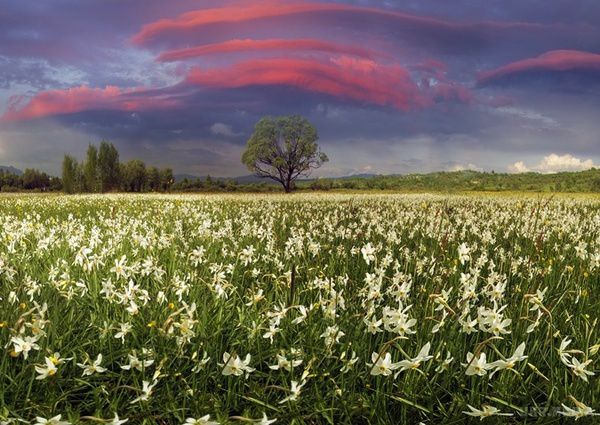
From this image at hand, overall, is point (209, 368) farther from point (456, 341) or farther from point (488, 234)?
point (488, 234)

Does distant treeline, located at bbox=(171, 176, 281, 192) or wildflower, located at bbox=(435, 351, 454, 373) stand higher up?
distant treeline, located at bbox=(171, 176, 281, 192)

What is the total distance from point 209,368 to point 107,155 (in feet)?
371

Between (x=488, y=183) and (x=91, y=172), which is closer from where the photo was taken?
(x=488, y=183)

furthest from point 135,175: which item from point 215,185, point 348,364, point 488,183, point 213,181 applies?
point 348,364

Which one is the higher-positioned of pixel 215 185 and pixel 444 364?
pixel 215 185

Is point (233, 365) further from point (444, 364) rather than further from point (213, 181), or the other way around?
point (213, 181)

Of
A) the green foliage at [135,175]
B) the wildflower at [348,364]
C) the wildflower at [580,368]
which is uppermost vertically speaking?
the green foliage at [135,175]

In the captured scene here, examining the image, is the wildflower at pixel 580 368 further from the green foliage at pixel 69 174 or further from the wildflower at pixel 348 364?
the green foliage at pixel 69 174

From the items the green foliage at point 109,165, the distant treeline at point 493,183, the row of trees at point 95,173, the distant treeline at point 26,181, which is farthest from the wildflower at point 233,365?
the distant treeline at point 26,181

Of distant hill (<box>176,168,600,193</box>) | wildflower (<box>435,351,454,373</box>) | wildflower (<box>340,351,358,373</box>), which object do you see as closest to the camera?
wildflower (<box>435,351,454,373</box>)

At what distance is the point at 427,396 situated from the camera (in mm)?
3145

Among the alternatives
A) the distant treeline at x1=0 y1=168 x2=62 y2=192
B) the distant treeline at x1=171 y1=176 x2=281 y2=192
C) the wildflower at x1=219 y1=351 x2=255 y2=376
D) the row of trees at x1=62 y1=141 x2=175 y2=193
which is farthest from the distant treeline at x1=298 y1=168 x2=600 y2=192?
the distant treeline at x1=0 y1=168 x2=62 y2=192

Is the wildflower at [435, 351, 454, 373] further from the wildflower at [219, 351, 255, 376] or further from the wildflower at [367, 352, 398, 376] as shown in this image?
the wildflower at [219, 351, 255, 376]

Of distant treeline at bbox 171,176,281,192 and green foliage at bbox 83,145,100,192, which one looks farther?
green foliage at bbox 83,145,100,192
